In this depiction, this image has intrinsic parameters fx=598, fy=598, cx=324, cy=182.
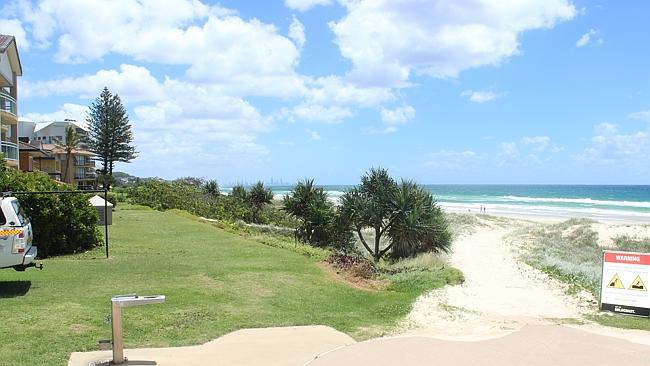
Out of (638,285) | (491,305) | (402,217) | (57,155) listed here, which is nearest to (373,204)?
(402,217)

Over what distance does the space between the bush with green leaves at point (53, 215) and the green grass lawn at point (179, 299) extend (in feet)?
2.25

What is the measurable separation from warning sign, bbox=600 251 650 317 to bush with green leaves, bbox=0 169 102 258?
12.9m

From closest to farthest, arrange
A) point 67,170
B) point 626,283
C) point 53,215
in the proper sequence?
point 626,283, point 53,215, point 67,170

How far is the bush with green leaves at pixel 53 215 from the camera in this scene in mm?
14844

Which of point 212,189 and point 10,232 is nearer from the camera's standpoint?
point 10,232

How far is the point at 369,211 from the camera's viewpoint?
2111 cm

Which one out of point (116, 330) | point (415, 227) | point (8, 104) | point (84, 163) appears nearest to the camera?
point (116, 330)

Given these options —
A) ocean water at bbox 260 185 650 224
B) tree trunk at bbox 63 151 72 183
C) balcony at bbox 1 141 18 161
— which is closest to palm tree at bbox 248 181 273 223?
ocean water at bbox 260 185 650 224

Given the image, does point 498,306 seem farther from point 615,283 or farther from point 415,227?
point 415,227

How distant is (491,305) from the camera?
11.0 metres

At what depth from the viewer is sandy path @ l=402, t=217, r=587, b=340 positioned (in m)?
8.96

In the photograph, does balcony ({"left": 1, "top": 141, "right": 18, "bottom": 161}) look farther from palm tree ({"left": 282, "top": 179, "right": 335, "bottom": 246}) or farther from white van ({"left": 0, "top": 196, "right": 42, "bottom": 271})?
white van ({"left": 0, "top": 196, "right": 42, "bottom": 271})

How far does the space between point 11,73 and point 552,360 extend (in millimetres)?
41301

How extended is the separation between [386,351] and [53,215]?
11.5 metres
